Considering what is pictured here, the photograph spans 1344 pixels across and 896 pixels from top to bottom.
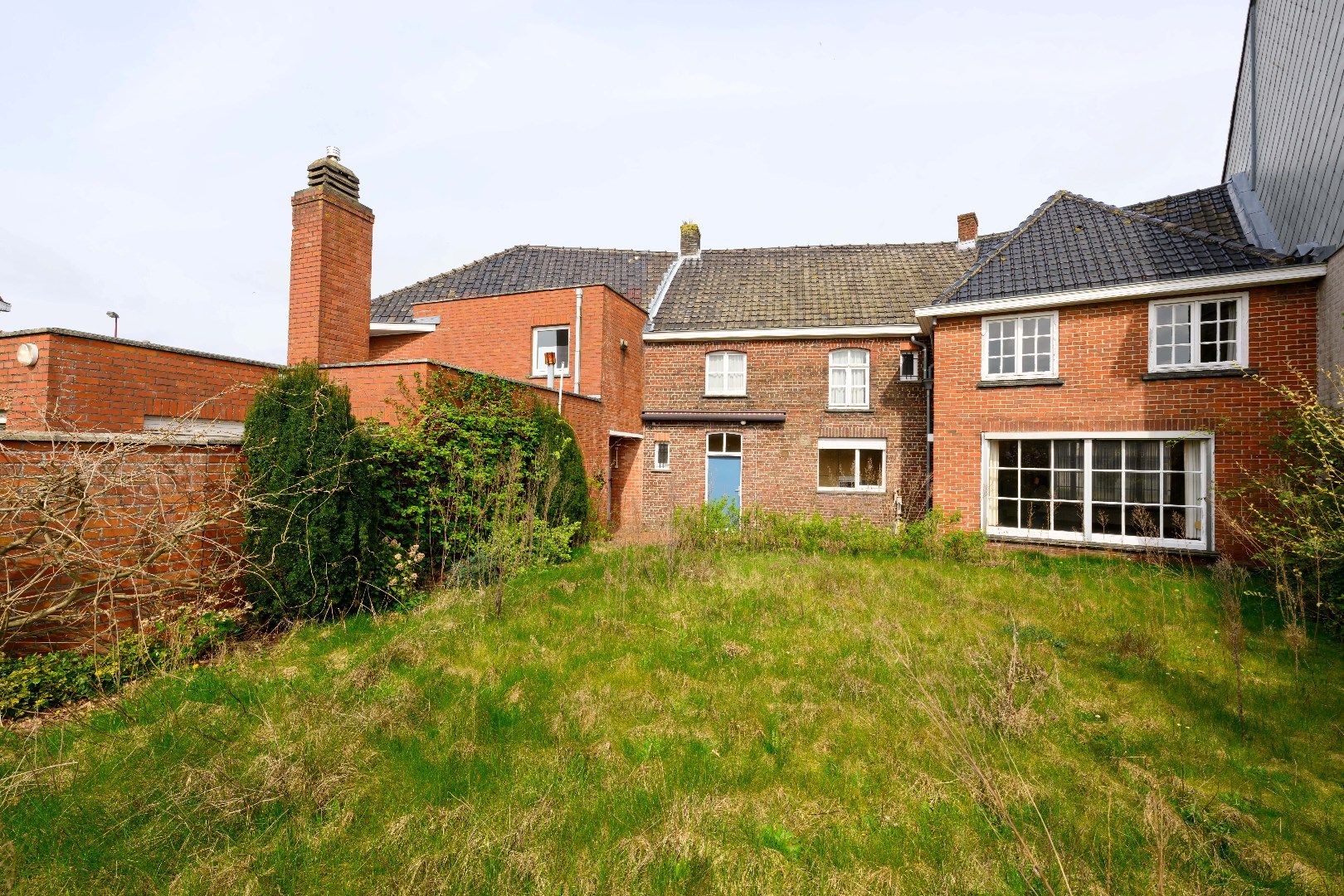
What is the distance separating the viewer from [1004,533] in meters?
11.5

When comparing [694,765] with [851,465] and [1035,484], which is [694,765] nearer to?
[1035,484]

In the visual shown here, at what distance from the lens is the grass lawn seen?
2781 mm

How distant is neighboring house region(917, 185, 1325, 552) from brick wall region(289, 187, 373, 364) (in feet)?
36.5

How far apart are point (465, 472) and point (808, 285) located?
43.0 ft

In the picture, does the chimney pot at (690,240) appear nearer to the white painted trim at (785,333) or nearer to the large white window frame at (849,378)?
the white painted trim at (785,333)

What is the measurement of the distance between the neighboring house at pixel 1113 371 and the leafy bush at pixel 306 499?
10729mm

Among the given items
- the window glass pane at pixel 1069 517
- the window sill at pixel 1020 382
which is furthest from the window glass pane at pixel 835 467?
the window glass pane at pixel 1069 517

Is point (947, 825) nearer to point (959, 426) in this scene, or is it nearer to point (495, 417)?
point (495, 417)

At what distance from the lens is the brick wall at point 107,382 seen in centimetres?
641

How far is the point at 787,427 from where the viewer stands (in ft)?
52.3

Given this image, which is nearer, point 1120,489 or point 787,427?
point 1120,489

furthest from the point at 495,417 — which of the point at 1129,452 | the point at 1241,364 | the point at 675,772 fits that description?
the point at 1241,364

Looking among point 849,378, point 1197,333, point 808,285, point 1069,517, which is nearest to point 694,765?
point 1069,517

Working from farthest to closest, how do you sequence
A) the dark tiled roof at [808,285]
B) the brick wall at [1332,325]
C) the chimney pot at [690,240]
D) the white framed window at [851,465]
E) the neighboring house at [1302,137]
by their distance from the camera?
the chimney pot at [690,240] < the dark tiled roof at [808,285] < the white framed window at [851,465] < the neighboring house at [1302,137] < the brick wall at [1332,325]
